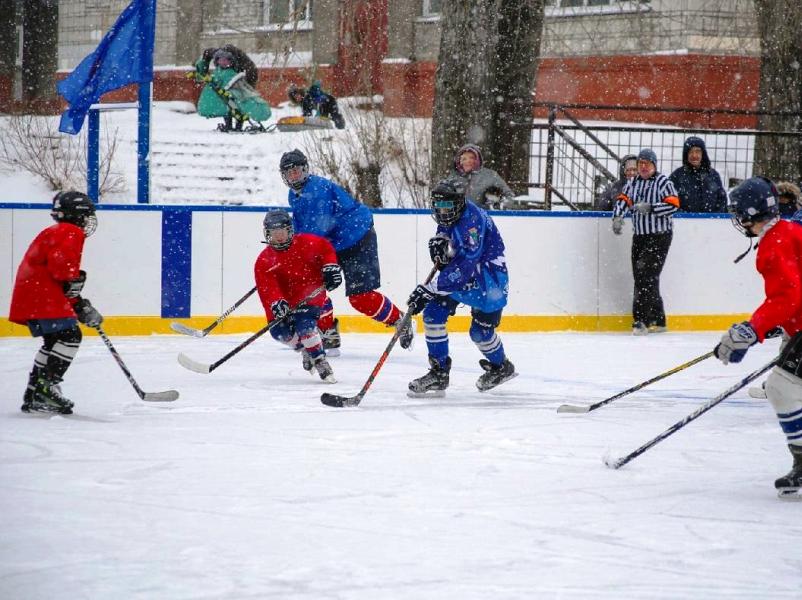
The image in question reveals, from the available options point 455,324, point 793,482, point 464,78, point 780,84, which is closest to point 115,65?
point 455,324

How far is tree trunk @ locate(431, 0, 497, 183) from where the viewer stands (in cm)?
1212

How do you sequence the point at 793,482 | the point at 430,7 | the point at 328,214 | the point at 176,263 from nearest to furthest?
the point at 793,482
the point at 328,214
the point at 176,263
the point at 430,7

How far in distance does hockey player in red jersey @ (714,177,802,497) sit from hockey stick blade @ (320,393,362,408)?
6.98 feet

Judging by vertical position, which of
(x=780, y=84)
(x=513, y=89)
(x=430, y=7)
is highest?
(x=430, y=7)

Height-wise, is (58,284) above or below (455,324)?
above

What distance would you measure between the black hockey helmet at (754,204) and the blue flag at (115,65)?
612cm

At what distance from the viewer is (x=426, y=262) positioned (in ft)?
31.1

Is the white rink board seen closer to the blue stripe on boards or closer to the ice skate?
the blue stripe on boards

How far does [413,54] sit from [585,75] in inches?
108

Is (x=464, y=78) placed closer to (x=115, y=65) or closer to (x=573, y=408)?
(x=115, y=65)

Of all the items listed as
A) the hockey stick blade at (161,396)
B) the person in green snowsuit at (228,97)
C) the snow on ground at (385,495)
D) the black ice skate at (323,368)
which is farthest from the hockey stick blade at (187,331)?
the person in green snowsuit at (228,97)

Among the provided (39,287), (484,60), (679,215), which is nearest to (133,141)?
(484,60)

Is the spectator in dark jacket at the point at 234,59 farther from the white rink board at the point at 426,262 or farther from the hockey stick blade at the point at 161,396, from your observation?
the hockey stick blade at the point at 161,396

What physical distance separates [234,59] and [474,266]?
12107mm
